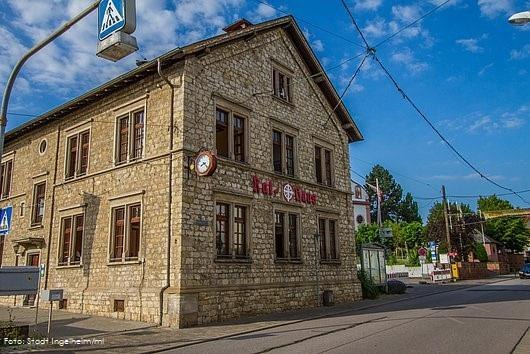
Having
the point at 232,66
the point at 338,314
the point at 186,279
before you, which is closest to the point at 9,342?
the point at 186,279

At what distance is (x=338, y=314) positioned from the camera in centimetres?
1714

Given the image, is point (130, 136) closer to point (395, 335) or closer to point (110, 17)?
point (110, 17)

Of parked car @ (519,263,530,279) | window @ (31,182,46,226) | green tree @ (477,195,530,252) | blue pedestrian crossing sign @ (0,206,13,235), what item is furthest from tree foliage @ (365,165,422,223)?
blue pedestrian crossing sign @ (0,206,13,235)

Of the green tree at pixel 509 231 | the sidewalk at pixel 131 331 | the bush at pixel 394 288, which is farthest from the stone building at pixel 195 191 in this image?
the green tree at pixel 509 231

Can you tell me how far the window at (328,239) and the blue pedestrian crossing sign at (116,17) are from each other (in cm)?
1593

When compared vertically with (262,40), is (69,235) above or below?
below

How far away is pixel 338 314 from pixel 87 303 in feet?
30.9

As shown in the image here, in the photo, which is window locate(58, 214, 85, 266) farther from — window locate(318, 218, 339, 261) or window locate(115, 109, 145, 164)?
window locate(318, 218, 339, 261)

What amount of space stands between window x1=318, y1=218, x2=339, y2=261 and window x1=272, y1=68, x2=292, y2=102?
600 cm

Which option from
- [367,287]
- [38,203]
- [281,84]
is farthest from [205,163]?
[367,287]

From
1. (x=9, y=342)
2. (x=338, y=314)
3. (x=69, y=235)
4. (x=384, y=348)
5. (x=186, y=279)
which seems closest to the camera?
(x=384, y=348)

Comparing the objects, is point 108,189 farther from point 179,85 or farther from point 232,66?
point 232,66

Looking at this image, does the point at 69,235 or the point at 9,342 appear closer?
the point at 9,342

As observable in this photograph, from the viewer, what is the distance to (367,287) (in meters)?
24.2
